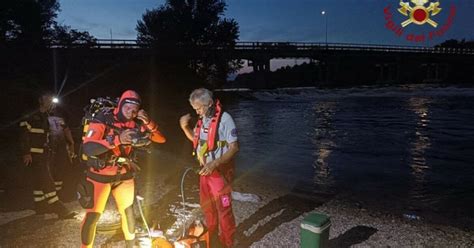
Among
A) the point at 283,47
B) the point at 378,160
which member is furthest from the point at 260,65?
the point at 378,160

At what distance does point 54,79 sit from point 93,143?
968 inches

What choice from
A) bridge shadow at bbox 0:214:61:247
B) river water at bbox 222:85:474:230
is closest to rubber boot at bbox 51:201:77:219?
bridge shadow at bbox 0:214:61:247

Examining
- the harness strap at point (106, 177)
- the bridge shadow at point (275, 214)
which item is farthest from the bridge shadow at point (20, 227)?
the bridge shadow at point (275, 214)

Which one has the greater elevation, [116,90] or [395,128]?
[116,90]

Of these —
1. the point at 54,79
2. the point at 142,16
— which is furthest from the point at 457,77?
the point at 54,79

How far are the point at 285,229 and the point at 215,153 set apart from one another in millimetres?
2394

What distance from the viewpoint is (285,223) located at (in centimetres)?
615

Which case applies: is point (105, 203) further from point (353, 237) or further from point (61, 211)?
point (353, 237)

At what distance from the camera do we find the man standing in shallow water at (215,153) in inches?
163

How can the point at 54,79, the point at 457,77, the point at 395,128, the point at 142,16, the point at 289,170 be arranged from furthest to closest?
the point at 457,77 < the point at 142,16 < the point at 54,79 < the point at 395,128 < the point at 289,170

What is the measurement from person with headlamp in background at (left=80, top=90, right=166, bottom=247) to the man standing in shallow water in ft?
1.93

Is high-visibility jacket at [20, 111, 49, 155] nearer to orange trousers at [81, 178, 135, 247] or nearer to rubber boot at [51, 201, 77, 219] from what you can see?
rubber boot at [51, 201, 77, 219]

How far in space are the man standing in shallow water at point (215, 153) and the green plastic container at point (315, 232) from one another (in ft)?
3.23

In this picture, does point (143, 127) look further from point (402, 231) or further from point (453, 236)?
point (453, 236)
